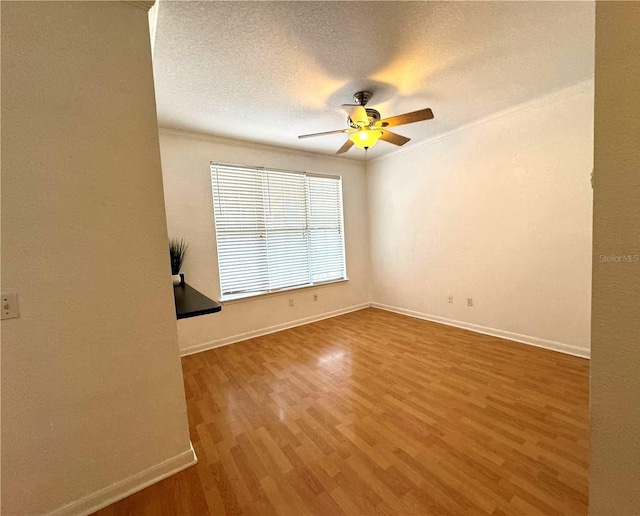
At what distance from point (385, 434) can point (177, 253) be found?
8.92 ft

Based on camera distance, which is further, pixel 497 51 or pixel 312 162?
pixel 312 162

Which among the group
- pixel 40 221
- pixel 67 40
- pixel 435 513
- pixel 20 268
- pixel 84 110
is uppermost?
pixel 67 40

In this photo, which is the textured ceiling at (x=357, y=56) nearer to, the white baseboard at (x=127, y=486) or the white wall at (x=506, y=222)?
the white wall at (x=506, y=222)

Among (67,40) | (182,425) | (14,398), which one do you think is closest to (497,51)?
(67,40)

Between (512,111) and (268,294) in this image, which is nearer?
(512,111)

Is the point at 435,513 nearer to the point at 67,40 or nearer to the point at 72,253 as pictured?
the point at 72,253

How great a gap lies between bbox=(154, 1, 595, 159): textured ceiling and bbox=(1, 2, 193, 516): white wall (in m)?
0.59

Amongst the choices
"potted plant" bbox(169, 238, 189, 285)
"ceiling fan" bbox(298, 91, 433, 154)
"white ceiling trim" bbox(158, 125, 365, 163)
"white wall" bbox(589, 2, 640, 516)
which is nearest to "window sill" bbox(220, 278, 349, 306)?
"potted plant" bbox(169, 238, 189, 285)

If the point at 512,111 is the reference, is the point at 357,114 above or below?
below

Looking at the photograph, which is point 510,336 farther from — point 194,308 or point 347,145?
point 194,308

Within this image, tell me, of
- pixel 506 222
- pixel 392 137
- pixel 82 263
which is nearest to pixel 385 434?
pixel 82 263

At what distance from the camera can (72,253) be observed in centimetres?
122

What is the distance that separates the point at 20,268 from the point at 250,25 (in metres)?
1.76

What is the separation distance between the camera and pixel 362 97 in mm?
2404
